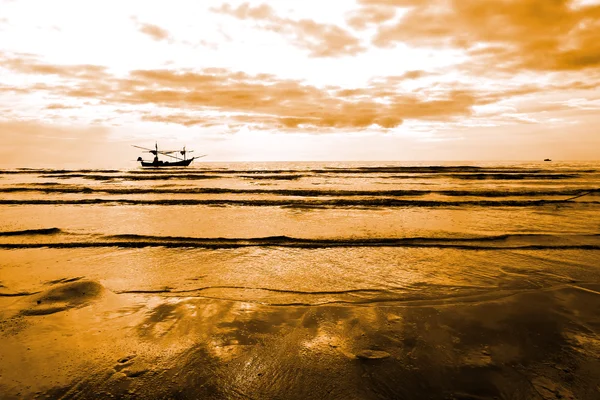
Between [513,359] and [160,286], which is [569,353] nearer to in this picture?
[513,359]

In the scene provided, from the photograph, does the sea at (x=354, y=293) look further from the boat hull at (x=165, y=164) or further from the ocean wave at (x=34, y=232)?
the boat hull at (x=165, y=164)

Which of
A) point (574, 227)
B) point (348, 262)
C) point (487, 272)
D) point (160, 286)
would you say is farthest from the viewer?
point (574, 227)

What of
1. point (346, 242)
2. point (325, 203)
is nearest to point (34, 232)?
point (346, 242)

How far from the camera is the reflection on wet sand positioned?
3.17 meters

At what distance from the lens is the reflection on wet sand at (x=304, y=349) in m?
3.17

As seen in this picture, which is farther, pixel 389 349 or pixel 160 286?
pixel 160 286

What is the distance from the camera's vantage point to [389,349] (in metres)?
3.86

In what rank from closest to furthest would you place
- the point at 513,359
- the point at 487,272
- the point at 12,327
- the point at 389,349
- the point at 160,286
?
the point at 513,359, the point at 389,349, the point at 12,327, the point at 160,286, the point at 487,272

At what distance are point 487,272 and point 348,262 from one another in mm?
2995

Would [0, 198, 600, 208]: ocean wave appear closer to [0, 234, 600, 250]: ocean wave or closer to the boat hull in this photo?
[0, 234, 600, 250]: ocean wave

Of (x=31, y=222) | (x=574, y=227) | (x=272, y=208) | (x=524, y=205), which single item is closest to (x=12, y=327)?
(x=31, y=222)

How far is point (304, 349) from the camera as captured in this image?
3.89 metres

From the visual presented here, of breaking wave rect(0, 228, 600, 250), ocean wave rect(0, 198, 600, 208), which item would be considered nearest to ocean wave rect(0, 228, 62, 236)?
breaking wave rect(0, 228, 600, 250)

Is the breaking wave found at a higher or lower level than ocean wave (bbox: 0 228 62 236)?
lower
